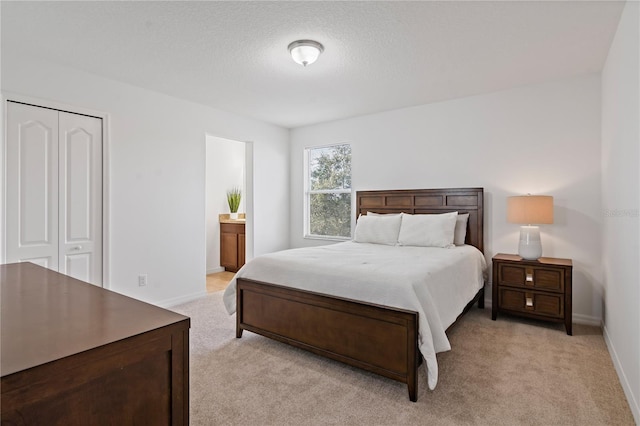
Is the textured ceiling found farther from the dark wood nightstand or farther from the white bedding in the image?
the dark wood nightstand

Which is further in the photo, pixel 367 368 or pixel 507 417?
pixel 367 368

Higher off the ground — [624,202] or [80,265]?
[624,202]

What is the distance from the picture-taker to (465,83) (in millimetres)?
3520

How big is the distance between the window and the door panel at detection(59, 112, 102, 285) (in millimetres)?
2942

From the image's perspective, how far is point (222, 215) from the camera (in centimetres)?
619

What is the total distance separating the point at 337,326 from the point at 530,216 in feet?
7.24

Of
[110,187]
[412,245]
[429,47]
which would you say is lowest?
[412,245]

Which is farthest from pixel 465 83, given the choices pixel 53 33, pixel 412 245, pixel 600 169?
pixel 53 33

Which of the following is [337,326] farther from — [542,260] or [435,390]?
[542,260]

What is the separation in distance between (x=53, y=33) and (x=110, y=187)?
4.65 feet

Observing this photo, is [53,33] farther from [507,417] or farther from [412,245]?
[507,417]

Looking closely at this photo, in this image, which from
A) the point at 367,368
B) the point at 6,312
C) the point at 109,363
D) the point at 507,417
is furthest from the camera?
the point at 367,368

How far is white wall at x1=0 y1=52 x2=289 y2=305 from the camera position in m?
3.07

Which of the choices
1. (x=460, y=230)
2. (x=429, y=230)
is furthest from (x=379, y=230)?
(x=460, y=230)
